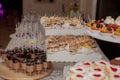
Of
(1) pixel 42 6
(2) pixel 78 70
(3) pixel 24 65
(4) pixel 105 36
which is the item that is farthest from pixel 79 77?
(1) pixel 42 6

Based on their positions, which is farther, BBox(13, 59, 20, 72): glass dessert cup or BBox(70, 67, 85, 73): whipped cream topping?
BBox(13, 59, 20, 72): glass dessert cup

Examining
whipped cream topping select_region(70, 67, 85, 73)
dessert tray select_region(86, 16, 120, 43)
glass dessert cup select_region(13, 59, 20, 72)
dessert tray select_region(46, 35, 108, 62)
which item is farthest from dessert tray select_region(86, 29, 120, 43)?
glass dessert cup select_region(13, 59, 20, 72)

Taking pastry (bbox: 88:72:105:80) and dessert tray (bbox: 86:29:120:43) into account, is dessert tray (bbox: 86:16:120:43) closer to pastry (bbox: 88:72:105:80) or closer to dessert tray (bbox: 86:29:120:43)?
dessert tray (bbox: 86:29:120:43)

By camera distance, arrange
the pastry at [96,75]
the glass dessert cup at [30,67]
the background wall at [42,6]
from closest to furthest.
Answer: the pastry at [96,75], the glass dessert cup at [30,67], the background wall at [42,6]

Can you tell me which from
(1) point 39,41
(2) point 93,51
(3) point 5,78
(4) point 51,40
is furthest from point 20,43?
(2) point 93,51

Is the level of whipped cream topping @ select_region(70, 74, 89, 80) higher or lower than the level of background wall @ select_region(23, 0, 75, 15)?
lower

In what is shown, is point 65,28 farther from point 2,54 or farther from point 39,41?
point 2,54

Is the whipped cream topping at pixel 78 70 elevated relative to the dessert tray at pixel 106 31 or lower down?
lower down

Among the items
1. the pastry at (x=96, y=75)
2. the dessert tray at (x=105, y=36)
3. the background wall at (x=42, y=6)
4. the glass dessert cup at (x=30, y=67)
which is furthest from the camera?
the background wall at (x=42, y=6)

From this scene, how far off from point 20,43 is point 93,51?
80cm

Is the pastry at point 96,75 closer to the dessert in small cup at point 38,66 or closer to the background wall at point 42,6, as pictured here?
the dessert in small cup at point 38,66

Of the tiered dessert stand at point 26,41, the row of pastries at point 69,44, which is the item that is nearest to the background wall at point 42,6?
the tiered dessert stand at point 26,41

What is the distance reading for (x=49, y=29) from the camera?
7.25ft

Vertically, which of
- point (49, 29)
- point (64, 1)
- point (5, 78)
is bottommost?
point (5, 78)
